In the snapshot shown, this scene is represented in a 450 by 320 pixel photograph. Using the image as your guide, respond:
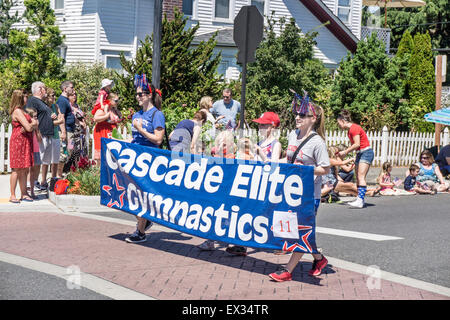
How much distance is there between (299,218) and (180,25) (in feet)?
44.4

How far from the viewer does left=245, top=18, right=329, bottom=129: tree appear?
19.2 m

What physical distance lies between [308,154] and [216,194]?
1.20 metres

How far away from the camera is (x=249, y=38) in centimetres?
1147

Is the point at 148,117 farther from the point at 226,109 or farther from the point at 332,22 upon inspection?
the point at 332,22

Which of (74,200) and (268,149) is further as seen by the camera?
(74,200)

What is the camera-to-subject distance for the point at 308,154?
690 cm

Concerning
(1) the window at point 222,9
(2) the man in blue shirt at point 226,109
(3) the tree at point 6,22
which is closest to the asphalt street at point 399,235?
(2) the man in blue shirt at point 226,109

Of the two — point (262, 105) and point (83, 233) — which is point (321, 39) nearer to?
point (262, 105)

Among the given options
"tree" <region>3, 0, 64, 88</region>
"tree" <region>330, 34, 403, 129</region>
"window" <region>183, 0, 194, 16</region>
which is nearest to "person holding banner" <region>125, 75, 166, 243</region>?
"tree" <region>3, 0, 64, 88</region>

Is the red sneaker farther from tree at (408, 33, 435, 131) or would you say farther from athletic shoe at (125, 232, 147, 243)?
tree at (408, 33, 435, 131)

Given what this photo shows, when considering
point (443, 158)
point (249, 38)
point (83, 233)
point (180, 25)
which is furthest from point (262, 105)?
point (83, 233)

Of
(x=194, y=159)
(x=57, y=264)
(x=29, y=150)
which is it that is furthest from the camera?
(x=29, y=150)

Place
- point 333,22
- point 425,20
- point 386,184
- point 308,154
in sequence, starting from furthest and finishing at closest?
point 425,20
point 333,22
point 386,184
point 308,154

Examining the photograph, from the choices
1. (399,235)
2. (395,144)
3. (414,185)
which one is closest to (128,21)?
(395,144)
